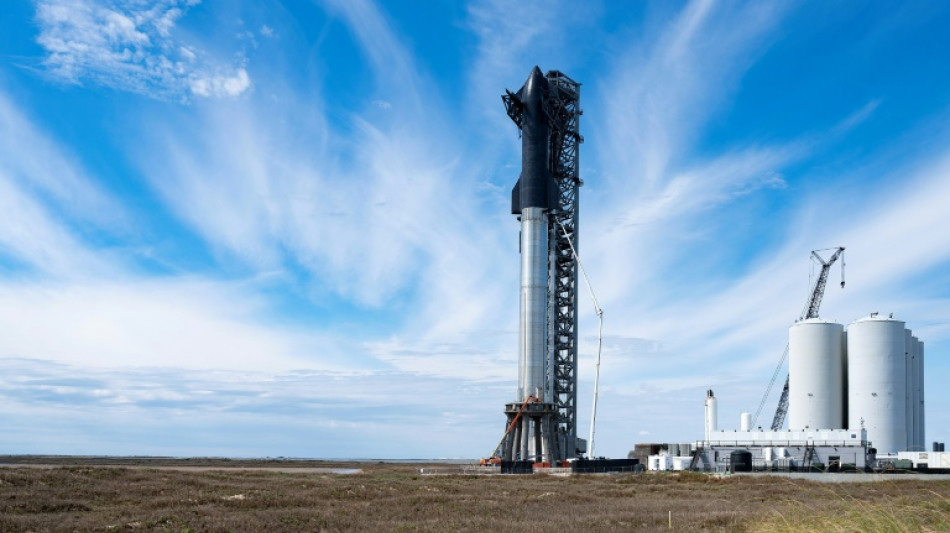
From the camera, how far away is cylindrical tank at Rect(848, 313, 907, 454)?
3693 inches

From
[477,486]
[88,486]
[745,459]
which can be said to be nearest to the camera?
[88,486]

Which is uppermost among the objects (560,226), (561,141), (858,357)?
(561,141)

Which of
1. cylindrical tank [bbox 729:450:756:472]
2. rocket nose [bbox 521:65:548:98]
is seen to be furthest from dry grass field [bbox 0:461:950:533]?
rocket nose [bbox 521:65:548:98]

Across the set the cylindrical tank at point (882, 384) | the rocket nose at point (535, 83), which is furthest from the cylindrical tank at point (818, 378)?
the rocket nose at point (535, 83)

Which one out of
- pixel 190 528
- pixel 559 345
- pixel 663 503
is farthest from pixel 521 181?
pixel 190 528

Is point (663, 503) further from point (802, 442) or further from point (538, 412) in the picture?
point (802, 442)

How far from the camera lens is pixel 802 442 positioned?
9031cm

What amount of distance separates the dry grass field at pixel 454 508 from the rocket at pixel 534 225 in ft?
94.2

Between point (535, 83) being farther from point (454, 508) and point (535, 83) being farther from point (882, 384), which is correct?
point (454, 508)

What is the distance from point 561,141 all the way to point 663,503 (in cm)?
6158

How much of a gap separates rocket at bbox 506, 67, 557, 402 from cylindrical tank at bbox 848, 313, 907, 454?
36.7 metres

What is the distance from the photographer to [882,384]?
307 ft

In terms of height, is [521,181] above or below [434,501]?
above

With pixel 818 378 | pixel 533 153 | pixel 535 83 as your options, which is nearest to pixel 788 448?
pixel 818 378
